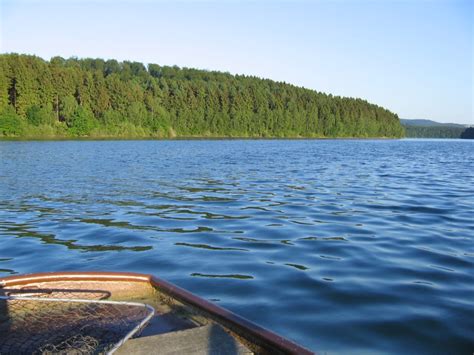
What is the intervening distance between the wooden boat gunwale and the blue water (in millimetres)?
1143

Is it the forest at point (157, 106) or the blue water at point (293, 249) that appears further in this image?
the forest at point (157, 106)

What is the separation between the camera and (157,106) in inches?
4589

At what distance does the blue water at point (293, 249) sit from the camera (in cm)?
580

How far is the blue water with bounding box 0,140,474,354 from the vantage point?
5.80 meters

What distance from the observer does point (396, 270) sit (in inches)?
306

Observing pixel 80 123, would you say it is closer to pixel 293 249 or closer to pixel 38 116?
pixel 38 116

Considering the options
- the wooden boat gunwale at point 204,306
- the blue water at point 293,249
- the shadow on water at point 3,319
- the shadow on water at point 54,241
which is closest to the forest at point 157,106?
the blue water at point 293,249

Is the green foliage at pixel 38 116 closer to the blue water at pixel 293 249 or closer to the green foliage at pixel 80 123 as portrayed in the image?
the green foliage at pixel 80 123

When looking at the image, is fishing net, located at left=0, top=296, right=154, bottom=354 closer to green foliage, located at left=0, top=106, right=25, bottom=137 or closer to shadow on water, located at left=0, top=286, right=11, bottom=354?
shadow on water, located at left=0, top=286, right=11, bottom=354

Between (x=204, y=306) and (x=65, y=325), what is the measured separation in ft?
5.39

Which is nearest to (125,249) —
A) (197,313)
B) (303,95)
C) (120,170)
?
(197,313)

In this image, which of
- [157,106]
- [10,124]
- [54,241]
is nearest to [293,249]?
[54,241]

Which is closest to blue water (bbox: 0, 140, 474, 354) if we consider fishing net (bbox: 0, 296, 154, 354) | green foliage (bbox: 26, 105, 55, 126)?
fishing net (bbox: 0, 296, 154, 354)

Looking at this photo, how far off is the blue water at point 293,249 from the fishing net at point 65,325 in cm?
169
